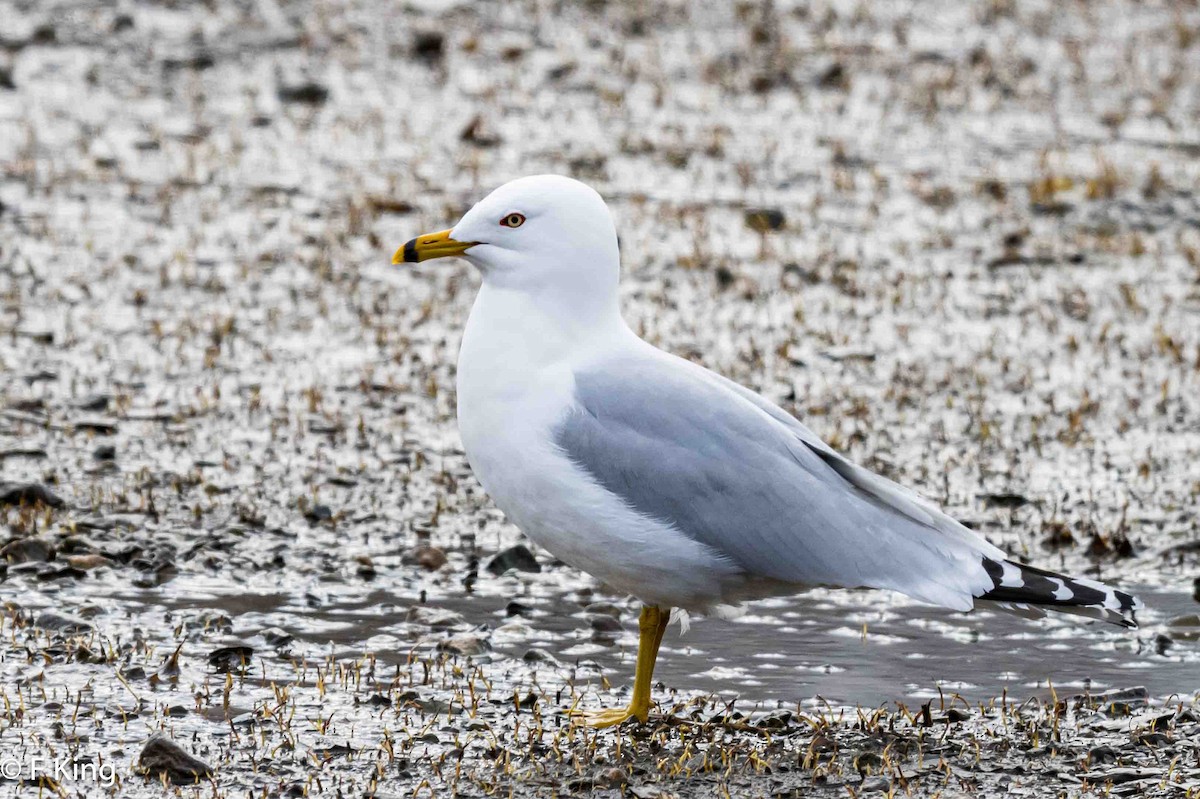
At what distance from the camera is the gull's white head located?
573 cm

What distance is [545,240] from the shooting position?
18.8 ft

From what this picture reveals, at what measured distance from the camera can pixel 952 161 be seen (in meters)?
13.8

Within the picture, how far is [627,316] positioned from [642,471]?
491 cm

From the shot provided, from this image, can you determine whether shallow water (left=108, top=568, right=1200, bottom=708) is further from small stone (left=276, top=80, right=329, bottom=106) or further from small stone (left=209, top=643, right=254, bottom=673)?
small stone (left=276, top=80, right=329, bottom=106)

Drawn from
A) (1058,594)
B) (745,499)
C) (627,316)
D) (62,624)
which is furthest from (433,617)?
(627,316)

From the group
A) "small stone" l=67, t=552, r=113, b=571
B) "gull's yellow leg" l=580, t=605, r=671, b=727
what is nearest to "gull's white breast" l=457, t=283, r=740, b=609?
"gull's yellow leg" l=580, t=605, r=671, b=727

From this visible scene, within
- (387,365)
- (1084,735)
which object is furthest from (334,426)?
(1084,735)

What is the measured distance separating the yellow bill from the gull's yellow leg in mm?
1270

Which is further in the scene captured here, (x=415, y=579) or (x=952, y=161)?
(x=952, y=161)

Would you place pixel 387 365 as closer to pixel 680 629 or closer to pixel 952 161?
pixel 680 629

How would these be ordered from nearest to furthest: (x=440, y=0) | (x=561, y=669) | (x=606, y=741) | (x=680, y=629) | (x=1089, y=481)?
(x=606, y=741) < (x=561, y=669) < (x=680, y=629) < (x=1089, y=481) < (x=440, y=0)

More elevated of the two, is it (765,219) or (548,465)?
(765,219)

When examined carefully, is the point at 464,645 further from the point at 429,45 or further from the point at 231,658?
the point at 429,45

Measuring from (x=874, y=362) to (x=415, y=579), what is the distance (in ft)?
11.8
